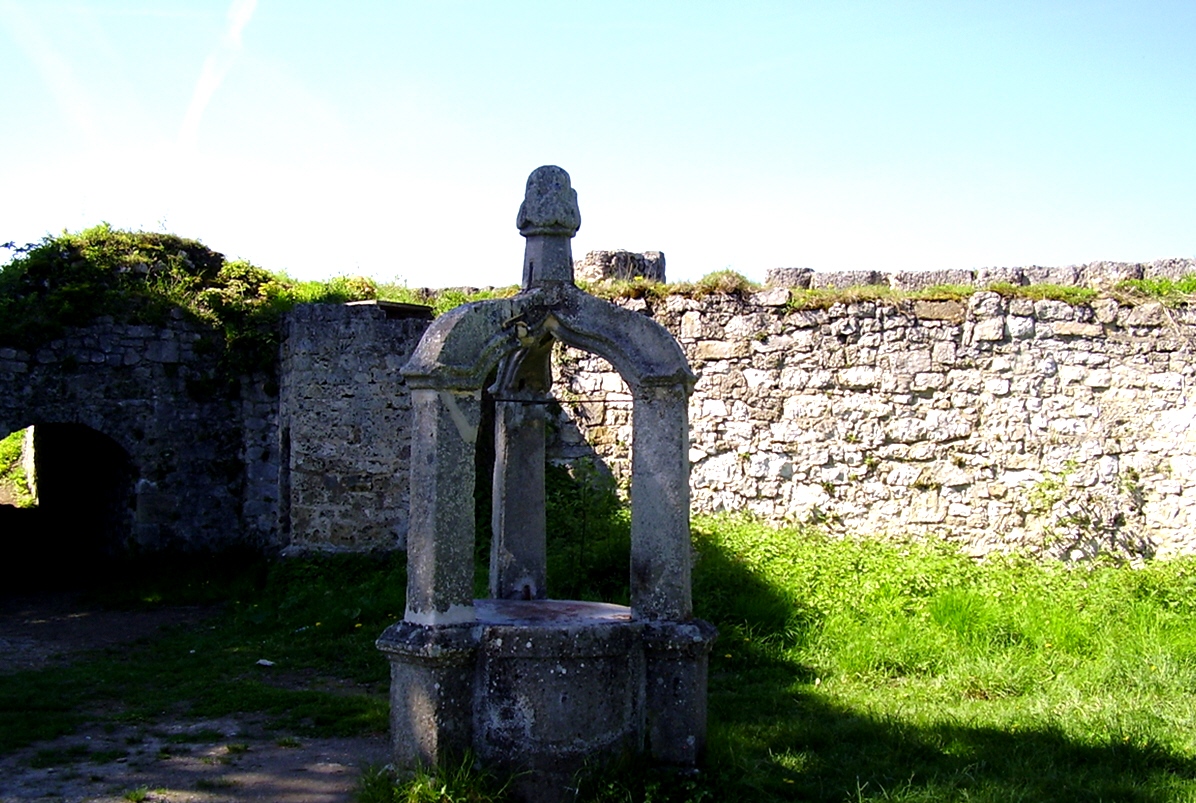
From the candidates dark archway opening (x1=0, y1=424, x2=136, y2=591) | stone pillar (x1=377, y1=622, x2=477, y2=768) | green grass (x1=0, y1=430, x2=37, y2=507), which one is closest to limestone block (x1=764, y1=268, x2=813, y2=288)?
stone pillar (x1=377, y1=622, x2=477, y2=768)

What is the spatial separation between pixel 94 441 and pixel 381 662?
696cm

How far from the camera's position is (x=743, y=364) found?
34.0 ft

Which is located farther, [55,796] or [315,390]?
[315,390]

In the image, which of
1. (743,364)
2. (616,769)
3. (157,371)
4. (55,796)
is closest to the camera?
(616,769)

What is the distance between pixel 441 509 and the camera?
4.92 m

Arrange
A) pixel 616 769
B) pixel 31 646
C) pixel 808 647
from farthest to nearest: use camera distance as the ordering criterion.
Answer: pixel 31 646 < pixel 808 647 < pixel 616 769

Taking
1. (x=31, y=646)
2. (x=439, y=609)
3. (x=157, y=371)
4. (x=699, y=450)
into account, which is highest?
(x=157, y=371)

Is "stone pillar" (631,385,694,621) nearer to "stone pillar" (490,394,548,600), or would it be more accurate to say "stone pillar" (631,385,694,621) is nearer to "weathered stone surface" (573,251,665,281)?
"stone pillar" (490,394,548,600)

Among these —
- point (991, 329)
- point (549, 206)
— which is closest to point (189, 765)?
point (549, 206)

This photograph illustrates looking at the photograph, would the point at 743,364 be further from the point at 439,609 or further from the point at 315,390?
the point at 439,609

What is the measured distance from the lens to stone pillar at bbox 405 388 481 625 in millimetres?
4902

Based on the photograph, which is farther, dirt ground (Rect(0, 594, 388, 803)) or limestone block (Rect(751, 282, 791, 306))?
limestone block (Rect(751, 282, 791, 306))

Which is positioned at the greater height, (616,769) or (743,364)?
(743,364)

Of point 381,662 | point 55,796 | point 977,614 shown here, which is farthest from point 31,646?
point 977,614
